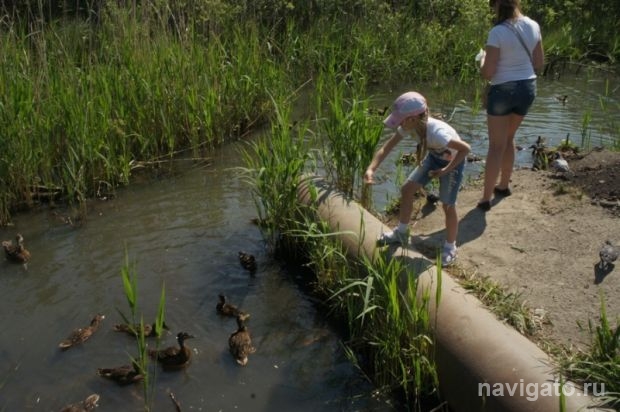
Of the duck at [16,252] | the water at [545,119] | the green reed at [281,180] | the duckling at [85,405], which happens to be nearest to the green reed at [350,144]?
the green reed at [281,180]

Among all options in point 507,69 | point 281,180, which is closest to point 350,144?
point 281,180

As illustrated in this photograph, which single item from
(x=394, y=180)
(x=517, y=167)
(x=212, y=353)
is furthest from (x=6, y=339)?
(x=517, y=167)

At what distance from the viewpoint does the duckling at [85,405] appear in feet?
13.4

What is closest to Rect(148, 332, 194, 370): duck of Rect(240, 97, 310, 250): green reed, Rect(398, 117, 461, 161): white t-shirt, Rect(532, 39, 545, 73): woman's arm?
Rect(240, 97, 310, 250): green reed

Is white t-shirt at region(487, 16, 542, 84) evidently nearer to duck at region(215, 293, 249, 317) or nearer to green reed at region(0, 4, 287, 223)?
duck at region(215, 293, 249, 317)

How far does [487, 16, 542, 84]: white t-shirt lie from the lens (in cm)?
533

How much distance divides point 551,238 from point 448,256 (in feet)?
3.36

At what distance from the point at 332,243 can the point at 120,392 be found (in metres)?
1.93

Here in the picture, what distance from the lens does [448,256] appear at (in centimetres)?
504

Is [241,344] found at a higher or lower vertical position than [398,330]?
lower

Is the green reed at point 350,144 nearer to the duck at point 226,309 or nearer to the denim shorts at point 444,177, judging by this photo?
the denim shorts at point 444,177

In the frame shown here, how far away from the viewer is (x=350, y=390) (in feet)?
14.2

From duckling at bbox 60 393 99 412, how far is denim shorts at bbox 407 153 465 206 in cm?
282

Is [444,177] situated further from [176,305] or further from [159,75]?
[159,75]
